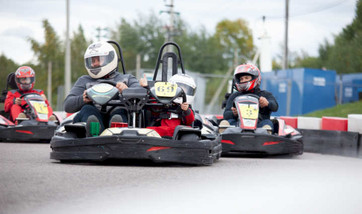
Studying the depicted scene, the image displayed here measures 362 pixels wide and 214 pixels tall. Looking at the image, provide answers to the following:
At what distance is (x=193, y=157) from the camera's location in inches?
253

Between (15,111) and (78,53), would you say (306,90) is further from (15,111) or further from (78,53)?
(78,53)

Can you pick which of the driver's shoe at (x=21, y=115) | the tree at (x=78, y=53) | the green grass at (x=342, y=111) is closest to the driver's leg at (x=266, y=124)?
the driver's shoe at (x=21, y=115)

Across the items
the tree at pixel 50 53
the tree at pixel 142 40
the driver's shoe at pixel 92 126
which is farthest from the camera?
the tree at pixel 142 40

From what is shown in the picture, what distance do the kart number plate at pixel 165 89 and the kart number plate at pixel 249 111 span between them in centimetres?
231

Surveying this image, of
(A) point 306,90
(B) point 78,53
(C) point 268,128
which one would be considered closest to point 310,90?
(A) point 306,90

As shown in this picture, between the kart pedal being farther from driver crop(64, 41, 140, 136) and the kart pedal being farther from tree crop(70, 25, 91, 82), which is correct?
tree crop(70, 25, 91, 82)

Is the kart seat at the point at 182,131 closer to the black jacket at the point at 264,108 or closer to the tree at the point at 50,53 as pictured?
the black jacket at the point at 264,108

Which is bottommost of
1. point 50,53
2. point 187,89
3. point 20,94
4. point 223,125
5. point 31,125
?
point 31,125

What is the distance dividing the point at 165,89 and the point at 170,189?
223cm

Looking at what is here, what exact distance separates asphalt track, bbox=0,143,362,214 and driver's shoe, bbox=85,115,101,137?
1.06 ft

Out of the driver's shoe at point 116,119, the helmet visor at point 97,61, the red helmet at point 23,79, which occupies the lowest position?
the driver's shoe at point 116,119

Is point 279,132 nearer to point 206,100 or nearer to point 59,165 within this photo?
point 59,165

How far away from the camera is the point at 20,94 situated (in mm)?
12039

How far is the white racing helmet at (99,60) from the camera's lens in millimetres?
7509
